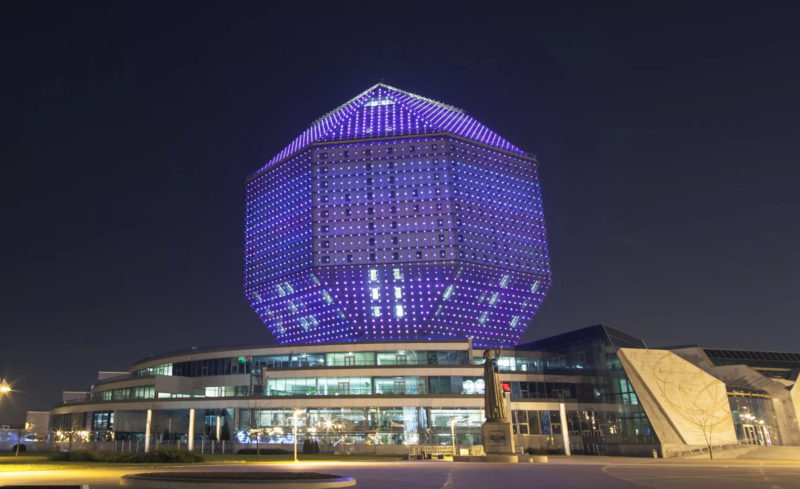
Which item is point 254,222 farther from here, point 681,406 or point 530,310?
point 681,406

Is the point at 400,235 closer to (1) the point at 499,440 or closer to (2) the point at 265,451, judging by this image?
(2) the point at 265,451

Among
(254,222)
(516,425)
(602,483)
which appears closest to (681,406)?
(516,425)

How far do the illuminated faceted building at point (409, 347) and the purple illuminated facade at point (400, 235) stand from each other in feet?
0.95

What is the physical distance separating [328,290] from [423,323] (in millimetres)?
19684

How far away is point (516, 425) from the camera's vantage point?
79.1 meters

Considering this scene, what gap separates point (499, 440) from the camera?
4556 cm

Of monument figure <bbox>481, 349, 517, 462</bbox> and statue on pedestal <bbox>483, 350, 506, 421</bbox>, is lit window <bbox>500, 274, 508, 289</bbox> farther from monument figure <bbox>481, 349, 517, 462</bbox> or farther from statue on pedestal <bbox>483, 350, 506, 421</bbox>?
monument figure <bbox>481, 349, 517, 462</bbox>

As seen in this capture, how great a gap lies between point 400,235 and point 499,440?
258 feet

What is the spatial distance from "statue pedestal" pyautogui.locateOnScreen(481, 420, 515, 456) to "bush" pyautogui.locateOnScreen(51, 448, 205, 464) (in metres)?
20.3

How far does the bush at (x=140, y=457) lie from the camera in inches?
1550

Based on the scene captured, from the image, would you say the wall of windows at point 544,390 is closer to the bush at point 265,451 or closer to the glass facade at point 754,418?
the glass facade at point 754,418

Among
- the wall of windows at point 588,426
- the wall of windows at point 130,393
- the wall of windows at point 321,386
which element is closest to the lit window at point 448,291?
the wall of windows at point 321,386

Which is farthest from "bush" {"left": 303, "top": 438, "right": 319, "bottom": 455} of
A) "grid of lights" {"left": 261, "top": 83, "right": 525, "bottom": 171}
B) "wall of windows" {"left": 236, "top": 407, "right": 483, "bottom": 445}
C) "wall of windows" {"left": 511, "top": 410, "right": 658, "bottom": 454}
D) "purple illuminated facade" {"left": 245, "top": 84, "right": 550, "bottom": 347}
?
"grid of lights" {"left": 261, "top": 83, "right": 525, "bottom": 171}

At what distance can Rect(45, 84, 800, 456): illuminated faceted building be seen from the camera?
7344 cm
